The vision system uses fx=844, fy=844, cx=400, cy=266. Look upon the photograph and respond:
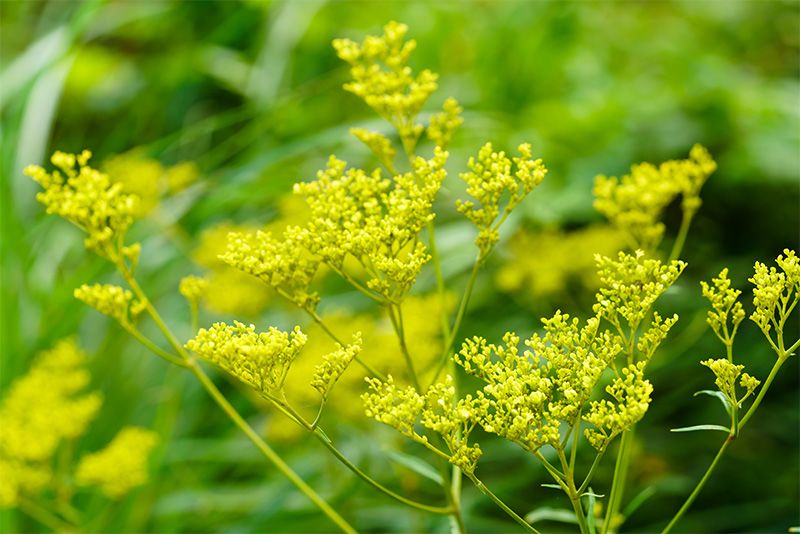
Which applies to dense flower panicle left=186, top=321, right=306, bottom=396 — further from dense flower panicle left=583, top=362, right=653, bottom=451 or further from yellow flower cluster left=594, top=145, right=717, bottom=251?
yellow flower cluster left=594, top=145, right=717, bottom=251

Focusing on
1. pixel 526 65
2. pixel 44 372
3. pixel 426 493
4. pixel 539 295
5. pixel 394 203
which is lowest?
pixel 426 493

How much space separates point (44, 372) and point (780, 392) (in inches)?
80.1

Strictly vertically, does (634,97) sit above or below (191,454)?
above

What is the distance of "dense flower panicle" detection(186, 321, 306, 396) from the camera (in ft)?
3.03

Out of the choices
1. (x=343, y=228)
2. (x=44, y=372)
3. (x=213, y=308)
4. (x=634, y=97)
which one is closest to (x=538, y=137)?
(x=634, y=97)

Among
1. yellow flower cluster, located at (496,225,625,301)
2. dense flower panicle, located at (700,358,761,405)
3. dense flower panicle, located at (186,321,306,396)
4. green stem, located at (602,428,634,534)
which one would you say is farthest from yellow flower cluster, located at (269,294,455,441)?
dense flower panicle, located at (700,358,761,405)

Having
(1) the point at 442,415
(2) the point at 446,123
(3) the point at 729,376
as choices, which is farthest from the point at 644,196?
(1) the point at 442,415

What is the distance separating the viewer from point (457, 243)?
2.66 metres

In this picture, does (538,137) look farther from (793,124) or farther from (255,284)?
(255,284)

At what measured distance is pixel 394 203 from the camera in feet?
3.34

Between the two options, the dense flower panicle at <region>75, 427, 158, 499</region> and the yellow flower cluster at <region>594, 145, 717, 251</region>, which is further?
the dense flower panicle at <region>75, 427, 158, 499</region>

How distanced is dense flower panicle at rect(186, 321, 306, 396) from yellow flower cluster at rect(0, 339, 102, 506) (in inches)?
34.8

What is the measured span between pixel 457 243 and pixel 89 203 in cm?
→ 168

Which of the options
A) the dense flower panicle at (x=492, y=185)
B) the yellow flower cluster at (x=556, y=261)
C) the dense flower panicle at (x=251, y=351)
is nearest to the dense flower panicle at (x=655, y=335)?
the dense flower panicle at (x=492, y=185)
